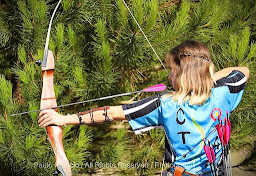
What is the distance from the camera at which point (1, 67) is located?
93.0 inches

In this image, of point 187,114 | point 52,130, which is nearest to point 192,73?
point 187,114

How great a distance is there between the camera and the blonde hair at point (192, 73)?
1010 millimetres

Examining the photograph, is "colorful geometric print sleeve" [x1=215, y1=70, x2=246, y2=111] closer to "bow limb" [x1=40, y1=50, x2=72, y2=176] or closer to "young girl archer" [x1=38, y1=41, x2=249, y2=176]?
"young girl archer" [x1=38, y1=41, x2=249, y2=176]

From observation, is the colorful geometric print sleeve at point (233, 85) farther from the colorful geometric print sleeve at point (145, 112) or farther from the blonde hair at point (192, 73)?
the colorful geometric print sleeve at point (145, 112)

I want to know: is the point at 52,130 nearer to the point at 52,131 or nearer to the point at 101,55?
the point at 52,131

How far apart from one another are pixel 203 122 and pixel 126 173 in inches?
53.6

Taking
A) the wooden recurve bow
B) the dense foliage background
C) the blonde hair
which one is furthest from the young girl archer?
the dense foliage background

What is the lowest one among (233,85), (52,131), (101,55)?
(52,131)

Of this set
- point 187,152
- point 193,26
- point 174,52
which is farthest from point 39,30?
point 187,152

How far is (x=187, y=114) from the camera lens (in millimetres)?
1012

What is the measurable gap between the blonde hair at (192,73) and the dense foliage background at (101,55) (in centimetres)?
58

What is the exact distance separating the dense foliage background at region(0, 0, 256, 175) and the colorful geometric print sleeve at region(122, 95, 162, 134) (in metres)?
0.64

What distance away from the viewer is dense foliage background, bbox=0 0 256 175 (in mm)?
1641

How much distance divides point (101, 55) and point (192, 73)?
851 mm
